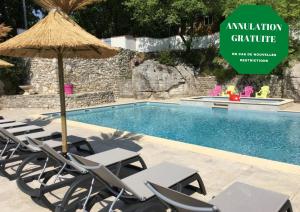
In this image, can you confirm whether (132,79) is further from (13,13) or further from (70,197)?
(70,197)

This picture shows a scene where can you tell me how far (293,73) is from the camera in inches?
679

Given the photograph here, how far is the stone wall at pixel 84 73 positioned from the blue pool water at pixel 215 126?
150 inches

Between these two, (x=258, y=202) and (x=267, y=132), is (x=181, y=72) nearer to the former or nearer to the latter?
(x=267, y=132)

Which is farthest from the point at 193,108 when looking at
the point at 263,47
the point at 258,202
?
the point at 258,202

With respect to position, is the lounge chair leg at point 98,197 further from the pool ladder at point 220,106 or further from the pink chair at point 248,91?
the pink chair at point 248,91

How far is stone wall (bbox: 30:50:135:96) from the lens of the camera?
19.3 m

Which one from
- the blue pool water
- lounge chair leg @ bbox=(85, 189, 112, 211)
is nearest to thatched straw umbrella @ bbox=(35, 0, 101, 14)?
lounge chair leg @ bbox=(85, 189, 112, 211)

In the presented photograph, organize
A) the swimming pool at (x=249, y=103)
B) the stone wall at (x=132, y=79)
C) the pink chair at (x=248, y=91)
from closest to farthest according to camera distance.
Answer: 1. the swimming pool at (x=249, y=103)
2. the pink chair at (x=248, y=91)
3. the stone wall at (x=132, y=79)

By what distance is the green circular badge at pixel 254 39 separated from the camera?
61.1 ft

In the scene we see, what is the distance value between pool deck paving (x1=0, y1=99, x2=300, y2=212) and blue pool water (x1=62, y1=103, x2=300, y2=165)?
2.18 metres

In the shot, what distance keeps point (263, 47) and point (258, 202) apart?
19.0 m

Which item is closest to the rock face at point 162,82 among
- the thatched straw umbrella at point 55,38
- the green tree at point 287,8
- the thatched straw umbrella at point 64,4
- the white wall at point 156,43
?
the white wall at point 156,43

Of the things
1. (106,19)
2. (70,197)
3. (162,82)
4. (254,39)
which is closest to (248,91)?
(254,39)

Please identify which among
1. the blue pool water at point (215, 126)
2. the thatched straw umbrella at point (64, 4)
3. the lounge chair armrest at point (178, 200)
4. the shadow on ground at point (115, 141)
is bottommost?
the blue pool water at point (215, 126)
